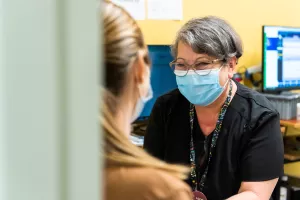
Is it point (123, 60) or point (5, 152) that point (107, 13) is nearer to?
point (123, 60)

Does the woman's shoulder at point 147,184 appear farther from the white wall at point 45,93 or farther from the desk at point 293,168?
the desk at point 293,168

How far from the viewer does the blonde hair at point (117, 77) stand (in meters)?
0.48

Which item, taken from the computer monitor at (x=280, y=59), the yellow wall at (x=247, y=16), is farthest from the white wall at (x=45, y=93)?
the computer monitor at (x=280, y=59)

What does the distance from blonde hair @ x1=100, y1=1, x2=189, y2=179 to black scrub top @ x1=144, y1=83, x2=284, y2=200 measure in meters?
0.72

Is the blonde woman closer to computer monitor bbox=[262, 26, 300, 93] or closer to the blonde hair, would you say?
the blonde hair

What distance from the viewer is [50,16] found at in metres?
0.34

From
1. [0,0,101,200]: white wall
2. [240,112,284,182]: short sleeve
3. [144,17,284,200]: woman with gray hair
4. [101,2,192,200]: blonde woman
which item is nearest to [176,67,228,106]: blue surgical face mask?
[144,17,284,200]: woman with gray hair

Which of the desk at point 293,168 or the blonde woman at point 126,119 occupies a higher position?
the blonde woman at point 126,119

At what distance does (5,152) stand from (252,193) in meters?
1.05

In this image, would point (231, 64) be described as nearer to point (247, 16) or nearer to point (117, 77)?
point (117, 77)

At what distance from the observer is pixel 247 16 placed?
262 cm

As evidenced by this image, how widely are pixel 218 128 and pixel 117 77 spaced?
863 millimetres

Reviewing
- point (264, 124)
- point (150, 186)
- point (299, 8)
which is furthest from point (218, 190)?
point (299, 8)

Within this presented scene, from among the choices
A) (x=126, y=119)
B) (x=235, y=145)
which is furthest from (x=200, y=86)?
(x=126, y=119)
